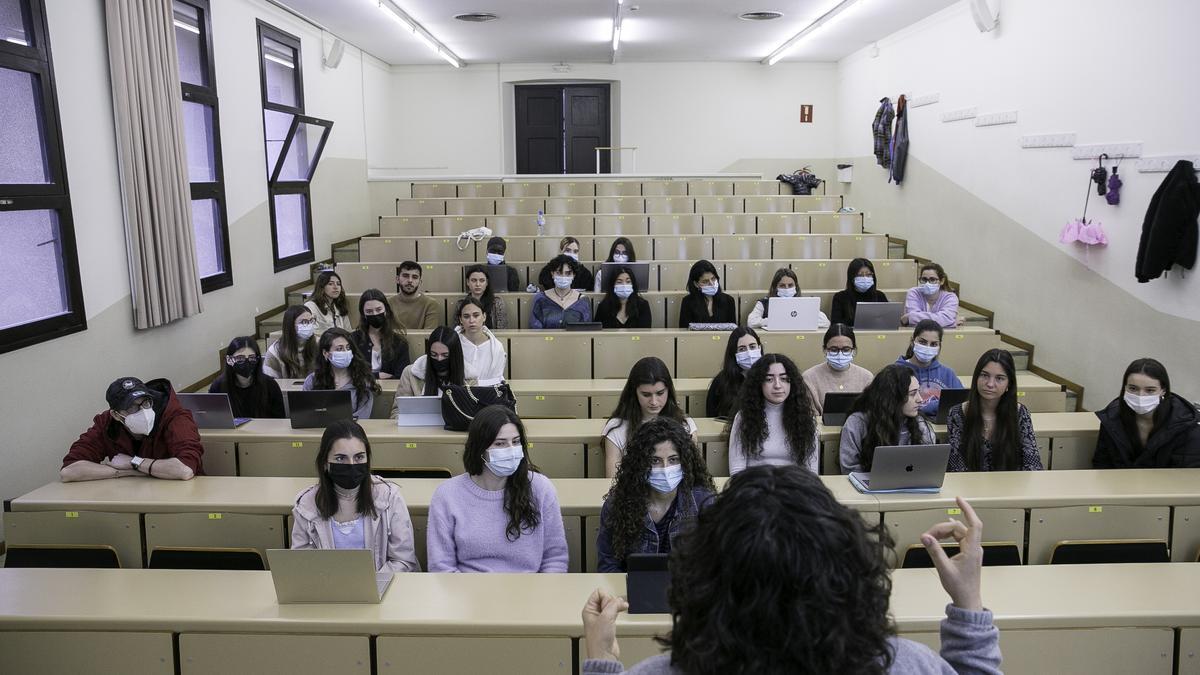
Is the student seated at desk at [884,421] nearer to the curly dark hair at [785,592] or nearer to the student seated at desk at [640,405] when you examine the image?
the student seated at desk at [640,405]

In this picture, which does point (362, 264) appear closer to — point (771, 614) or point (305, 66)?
point (305, 66)

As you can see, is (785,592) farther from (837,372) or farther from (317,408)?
(837,372)

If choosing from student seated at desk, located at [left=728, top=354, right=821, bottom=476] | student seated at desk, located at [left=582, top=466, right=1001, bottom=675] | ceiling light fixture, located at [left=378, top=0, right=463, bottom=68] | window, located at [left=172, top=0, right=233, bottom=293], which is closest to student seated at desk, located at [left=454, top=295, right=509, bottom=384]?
student seated at desk, located at [left=728, top=354, right=821, bottom=476]

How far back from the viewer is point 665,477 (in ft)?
8.68

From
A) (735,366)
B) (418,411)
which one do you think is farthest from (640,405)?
(418,411)

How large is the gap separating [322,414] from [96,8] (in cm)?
303

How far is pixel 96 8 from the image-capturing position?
16.1ft

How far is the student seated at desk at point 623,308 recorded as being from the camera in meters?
6.13

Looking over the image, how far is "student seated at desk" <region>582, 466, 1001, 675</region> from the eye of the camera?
0.89 meters

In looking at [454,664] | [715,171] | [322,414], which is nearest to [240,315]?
[322,414]

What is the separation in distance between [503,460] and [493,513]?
19 cm

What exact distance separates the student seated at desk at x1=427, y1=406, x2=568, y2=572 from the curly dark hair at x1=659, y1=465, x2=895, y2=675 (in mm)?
1856

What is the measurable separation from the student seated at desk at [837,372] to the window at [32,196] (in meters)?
4.19

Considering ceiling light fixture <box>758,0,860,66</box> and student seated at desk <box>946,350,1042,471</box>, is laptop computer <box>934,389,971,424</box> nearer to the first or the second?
student seated at desk <box>946,350,1042,471</box>
